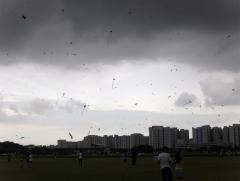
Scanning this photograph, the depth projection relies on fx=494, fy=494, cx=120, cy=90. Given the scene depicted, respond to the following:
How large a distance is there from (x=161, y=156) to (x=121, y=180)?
330 inches

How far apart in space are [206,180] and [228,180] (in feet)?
4.35

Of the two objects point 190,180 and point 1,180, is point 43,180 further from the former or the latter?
point 190,180

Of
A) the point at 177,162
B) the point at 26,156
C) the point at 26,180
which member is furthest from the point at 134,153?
the point at 177,162

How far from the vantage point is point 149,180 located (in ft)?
91.1

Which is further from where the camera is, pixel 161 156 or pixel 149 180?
pixel 149 180

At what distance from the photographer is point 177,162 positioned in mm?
21141

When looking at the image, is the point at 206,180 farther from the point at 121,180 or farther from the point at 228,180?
the point at 121,180

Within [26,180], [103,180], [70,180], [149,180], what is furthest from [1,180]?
[149,180]

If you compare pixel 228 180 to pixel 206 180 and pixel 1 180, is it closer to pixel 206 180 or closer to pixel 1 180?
pixel 206 180

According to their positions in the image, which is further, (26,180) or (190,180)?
(26,180)

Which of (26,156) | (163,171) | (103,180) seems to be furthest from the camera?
(26,156)

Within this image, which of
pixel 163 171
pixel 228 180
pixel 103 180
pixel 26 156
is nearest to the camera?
pixel 163 171

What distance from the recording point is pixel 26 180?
2928 centimetres

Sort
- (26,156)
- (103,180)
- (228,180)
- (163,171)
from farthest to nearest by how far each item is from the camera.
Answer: (26,156) < (103,180) < (228,180) < (163,171)
